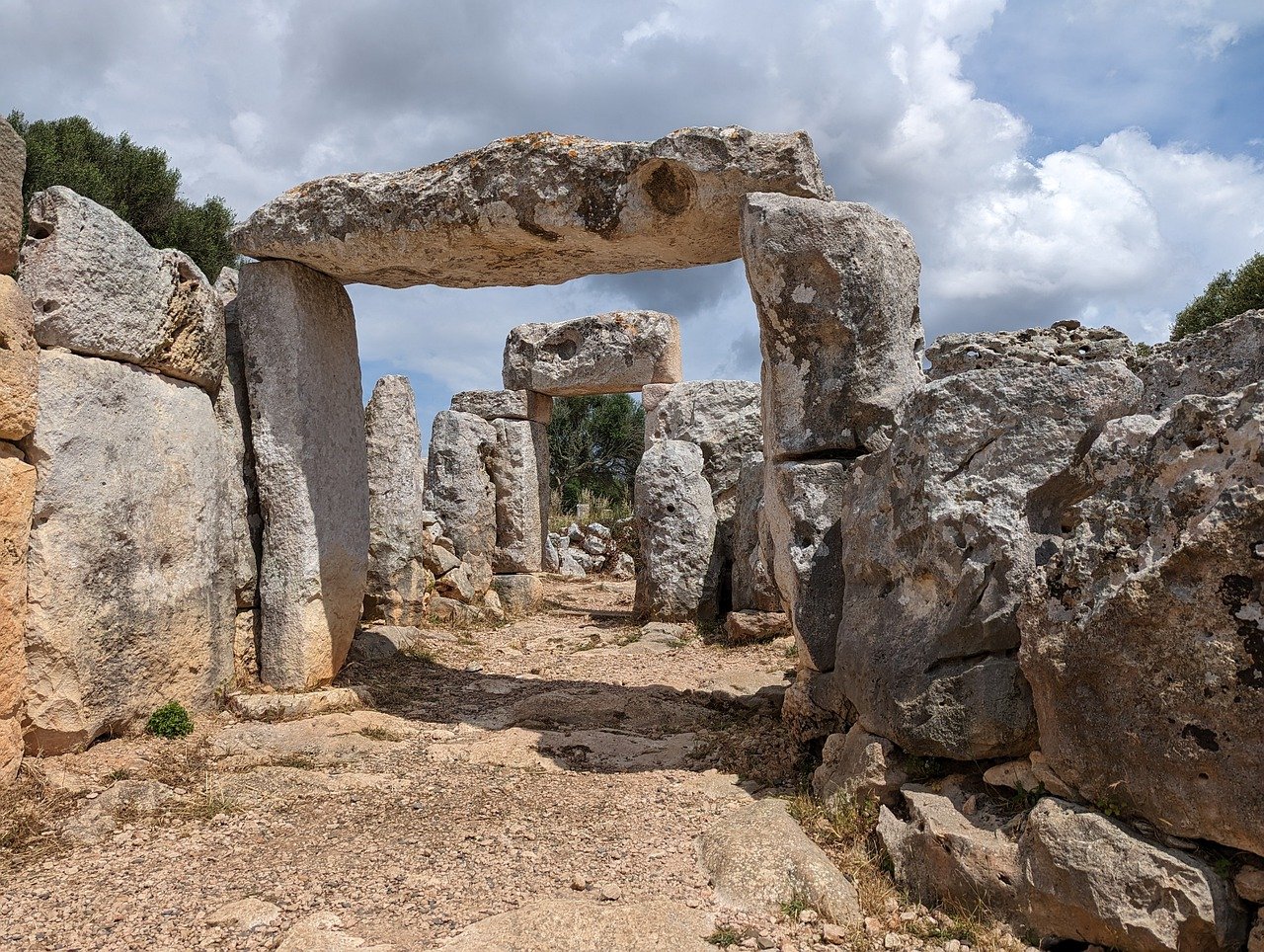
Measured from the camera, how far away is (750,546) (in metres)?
8.56

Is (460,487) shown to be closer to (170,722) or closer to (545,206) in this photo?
(545,206)

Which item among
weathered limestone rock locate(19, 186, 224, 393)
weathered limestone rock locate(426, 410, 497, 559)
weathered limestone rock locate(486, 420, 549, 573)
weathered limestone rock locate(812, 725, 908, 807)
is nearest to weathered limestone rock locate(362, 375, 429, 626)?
weathered limestone rock locate(426, 410, 497, 559)

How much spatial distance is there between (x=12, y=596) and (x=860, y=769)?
3.51m

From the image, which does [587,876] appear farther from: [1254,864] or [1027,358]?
[1027,358]

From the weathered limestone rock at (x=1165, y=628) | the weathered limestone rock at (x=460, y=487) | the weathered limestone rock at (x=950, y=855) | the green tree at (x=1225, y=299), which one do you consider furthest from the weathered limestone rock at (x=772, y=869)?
the green tree at (x=1225, y=299)

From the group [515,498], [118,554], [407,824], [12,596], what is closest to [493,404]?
[515,498]

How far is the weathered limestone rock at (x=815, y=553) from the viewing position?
14.3ft

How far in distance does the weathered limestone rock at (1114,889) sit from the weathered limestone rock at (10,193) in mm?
4512

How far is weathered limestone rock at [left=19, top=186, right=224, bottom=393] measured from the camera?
428 cm

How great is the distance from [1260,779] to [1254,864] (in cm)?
26

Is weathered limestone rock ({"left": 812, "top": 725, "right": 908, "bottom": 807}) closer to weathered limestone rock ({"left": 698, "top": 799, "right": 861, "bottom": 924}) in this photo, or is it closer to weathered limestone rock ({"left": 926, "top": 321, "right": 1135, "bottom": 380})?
weathered limestone rock ({"left": 698, "top": 799, "right": 861, "bottom": 924})

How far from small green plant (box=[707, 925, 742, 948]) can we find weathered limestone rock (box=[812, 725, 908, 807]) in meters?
0.88

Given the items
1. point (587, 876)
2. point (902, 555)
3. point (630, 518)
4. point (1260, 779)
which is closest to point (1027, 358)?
point (902, 555)

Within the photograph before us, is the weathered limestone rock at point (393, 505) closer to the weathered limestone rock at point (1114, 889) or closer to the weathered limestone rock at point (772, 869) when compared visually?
the weathered limestone rock at point (772, 869)
